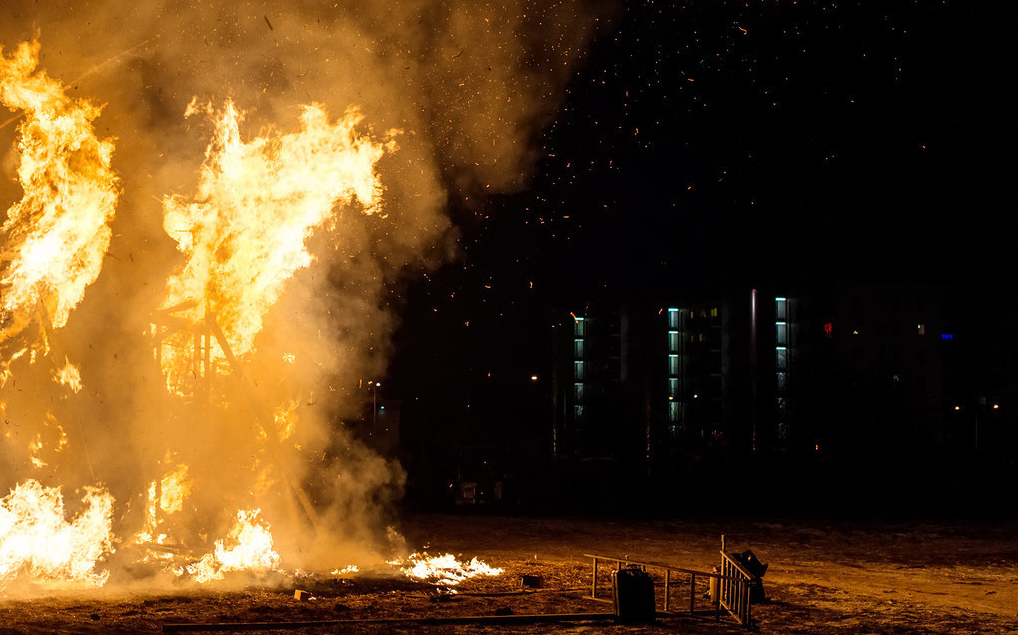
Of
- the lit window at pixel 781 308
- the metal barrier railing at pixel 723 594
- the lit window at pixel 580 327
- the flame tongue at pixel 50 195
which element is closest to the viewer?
the metal barrier railing at pixel 723 594

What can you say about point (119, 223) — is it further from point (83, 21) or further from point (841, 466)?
point (841, 466)

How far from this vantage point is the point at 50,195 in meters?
11.4

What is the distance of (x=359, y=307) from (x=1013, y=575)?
11.6 metres

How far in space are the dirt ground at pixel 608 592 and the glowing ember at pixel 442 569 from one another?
0.32m

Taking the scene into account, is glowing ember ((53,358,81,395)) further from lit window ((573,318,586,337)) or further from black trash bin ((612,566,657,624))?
lit window ((573,318,586,337))

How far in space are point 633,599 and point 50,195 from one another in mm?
8634

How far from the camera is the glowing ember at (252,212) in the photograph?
12211 mm

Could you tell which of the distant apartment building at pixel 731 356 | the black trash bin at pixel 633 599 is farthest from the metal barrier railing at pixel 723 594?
the distant apartment building at pixel 731 356

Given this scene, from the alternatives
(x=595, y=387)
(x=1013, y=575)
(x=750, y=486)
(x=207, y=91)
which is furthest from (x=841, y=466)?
(x=595, y=387)

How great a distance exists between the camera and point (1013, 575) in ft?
48.4

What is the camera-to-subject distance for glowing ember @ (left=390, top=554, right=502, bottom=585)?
515 inches

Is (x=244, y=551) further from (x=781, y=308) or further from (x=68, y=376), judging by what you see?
(x=781, y=308)

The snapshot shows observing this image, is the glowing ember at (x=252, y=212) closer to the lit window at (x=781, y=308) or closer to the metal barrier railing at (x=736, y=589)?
the metal barrier railing at (x=736, y=589)

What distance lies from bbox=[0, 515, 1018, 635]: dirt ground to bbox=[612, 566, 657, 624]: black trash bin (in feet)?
0.57
